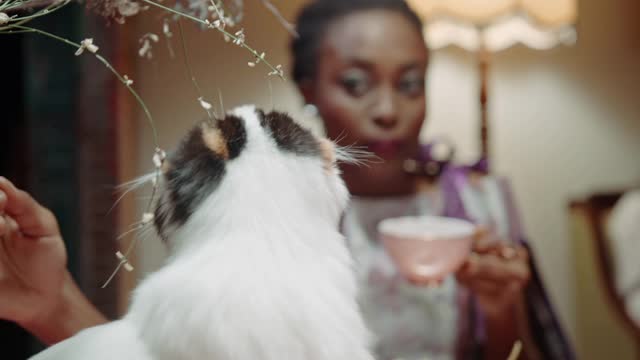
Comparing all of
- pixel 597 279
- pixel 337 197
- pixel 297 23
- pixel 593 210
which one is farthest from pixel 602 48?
pixel 337 197

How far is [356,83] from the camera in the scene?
1133 mm

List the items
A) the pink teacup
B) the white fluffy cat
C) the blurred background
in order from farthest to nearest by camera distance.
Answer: the pink teacup
the blurred background
the white fluffy cat

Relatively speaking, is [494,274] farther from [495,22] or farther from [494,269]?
[495,22]

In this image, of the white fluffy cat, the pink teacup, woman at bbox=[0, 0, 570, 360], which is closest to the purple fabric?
woman at bbox=[0, 0, 570, 360]

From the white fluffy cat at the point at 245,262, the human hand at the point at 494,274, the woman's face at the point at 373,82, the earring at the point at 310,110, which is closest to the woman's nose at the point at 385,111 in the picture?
the woman's face at the point at 373,82

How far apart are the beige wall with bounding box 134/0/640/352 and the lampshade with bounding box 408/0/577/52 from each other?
3.0 inches

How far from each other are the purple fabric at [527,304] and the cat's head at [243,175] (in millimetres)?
742

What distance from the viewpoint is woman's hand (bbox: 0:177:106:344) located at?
1.76 feet

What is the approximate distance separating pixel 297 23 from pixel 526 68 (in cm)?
56

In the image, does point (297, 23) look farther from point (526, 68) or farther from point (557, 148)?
point (557, 148)

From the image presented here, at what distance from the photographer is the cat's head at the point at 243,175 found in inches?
18.2

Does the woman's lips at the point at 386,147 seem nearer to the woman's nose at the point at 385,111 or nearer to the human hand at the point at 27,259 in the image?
the woman's nose at the point at 385,111

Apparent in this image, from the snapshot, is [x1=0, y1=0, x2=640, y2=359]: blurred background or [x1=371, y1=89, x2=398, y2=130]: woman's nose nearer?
[x1=0, y1=0, x2=640, y2=359]: blurred background

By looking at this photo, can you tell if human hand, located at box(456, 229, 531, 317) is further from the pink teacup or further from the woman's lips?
the woman's lips
